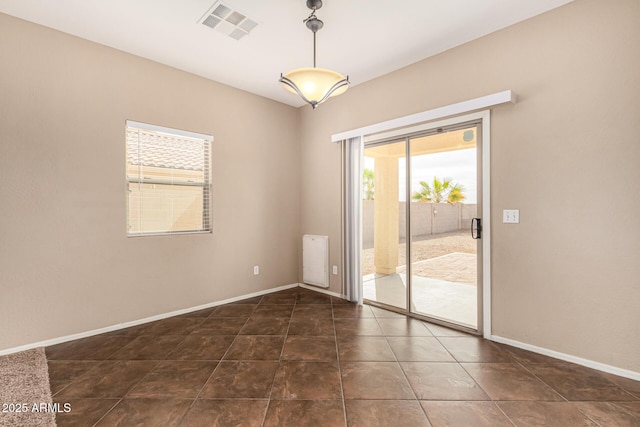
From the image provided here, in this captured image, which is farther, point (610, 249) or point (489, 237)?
point (489, 237)

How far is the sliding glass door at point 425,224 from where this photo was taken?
295 centimetres

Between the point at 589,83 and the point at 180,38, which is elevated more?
the point at 180,38

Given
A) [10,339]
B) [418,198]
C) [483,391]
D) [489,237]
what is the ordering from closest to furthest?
[483,391] < [10,339] < [489,237] < [418,198]

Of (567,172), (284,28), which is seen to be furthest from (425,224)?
(284,28)

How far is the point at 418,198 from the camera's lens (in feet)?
11.0

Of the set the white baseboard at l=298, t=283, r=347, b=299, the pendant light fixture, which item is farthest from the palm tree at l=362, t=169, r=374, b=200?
the pendant light fixture

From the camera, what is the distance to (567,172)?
2.33 meters

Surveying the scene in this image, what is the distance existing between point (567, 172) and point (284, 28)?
106 inches

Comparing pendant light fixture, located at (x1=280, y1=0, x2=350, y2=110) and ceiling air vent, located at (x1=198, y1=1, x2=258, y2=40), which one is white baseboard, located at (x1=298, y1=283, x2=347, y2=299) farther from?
ceiling air vent, located at (x1=198, y1=1, x2=258, y2=40)

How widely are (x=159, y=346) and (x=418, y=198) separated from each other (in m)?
2.98

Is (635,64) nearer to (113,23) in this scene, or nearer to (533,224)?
(533,224)

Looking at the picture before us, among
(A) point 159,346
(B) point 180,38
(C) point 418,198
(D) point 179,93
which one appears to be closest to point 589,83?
(C) point 418,198

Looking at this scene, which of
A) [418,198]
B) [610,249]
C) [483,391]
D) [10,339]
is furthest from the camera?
[418,198]

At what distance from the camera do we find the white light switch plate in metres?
2.59
